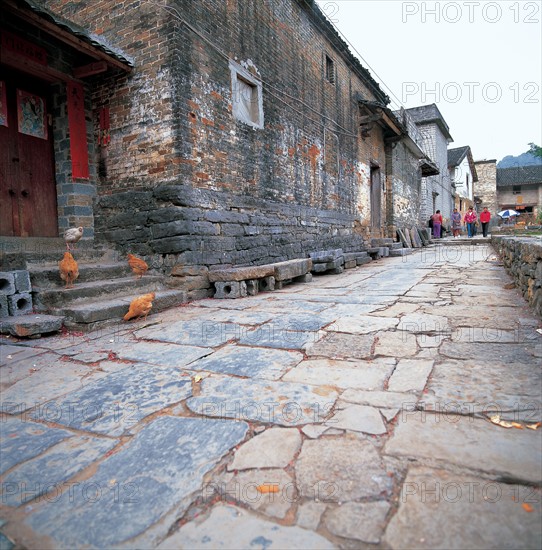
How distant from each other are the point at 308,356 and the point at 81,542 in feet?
5.83

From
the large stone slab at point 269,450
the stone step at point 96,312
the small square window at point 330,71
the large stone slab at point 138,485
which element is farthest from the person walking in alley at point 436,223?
the large stone slab at point 138,485

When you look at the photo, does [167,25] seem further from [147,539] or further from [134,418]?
[147,539]

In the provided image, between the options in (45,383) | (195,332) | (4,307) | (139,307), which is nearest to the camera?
(45,383)

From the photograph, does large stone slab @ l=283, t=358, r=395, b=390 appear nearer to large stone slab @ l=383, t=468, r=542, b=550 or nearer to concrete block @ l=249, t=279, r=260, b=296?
large stone slab @ l=383, t=468, r=542, b=550

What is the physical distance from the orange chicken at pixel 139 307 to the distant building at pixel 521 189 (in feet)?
134

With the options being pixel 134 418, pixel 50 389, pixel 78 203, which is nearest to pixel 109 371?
pixel 50 389

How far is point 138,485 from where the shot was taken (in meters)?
1.40

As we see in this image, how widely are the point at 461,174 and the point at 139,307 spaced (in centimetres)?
3167

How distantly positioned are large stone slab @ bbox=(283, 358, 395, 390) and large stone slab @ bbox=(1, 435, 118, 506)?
1118 mm

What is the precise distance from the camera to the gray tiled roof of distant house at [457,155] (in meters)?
27.6

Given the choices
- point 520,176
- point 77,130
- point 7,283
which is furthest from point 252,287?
point 520,176

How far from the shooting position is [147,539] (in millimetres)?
1151

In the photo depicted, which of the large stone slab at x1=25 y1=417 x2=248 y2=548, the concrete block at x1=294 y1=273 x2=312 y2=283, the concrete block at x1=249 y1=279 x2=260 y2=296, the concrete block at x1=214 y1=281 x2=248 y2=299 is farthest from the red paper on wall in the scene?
the large stone slab at x1=25 y1=417 x2=248 y2=548

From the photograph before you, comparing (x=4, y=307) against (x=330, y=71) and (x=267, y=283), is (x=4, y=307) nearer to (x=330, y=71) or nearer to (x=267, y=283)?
(x=267, y=283)
